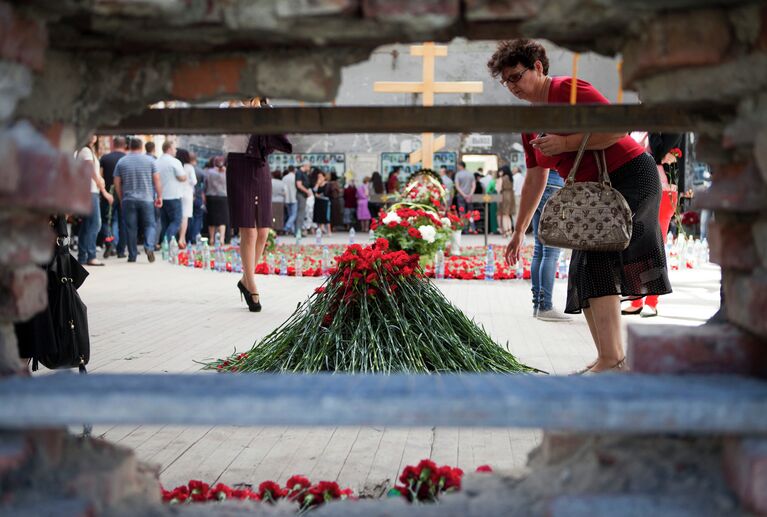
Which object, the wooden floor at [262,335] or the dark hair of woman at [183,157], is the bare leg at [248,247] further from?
the dark hair of woman at [183,157]

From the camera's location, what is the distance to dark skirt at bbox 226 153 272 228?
6.71 m

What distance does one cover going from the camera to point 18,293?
76.9 inches

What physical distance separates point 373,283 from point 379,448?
1312 mm

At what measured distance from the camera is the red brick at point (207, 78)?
2.13m

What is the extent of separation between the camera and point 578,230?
12.4 feet

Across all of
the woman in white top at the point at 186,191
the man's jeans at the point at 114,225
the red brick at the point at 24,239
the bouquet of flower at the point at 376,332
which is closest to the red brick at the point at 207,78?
the red brick at the point at 24,239

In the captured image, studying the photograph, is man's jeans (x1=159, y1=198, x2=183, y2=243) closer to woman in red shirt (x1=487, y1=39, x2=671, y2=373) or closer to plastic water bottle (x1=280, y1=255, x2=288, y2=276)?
plastic water bottle (x1=280, y1=255, x2=288, y2=276)

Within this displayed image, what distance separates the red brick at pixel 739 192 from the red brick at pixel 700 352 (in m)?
0.31

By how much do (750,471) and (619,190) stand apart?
246cm

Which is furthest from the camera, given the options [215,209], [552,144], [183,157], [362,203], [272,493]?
[362,203]

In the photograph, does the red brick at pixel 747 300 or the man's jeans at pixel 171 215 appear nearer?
the red brick at pixel 747 300

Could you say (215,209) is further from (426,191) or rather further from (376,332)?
(376,332)

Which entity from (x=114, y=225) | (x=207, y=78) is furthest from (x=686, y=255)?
(x=207, y=78)

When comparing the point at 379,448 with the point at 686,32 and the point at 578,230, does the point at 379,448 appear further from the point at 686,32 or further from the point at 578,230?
the point at 686,32
